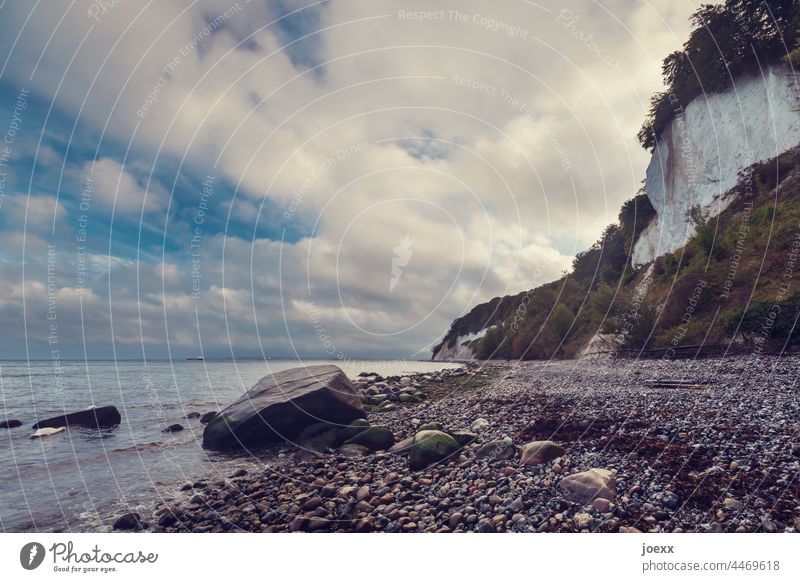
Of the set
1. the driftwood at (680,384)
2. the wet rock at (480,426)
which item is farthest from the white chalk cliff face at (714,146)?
the wet rock at (480,426)

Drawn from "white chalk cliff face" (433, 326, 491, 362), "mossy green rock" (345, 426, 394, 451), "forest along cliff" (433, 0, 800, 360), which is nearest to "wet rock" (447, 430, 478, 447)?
"mossy green rock" (345, 426, 394, 451)

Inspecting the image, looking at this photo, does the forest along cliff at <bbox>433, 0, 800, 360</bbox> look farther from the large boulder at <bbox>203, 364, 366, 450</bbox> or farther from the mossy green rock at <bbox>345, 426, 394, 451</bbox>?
the large boulder at <bbox>203, 364, 366, 450</bbox>

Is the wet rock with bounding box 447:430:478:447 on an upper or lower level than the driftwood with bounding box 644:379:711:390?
lower

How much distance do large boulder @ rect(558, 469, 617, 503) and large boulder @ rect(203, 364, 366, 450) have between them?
8946mm

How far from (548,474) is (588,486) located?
1.02m

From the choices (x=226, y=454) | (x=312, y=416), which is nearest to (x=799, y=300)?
(x=312, y=416)

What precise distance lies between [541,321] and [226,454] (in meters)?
49.5

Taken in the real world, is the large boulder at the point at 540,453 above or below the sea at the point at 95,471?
above

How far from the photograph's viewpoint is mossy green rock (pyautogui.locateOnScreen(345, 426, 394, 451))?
36.2 feet

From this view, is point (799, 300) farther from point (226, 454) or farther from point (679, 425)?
point (226, 454)

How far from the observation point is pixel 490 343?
67.9 meters

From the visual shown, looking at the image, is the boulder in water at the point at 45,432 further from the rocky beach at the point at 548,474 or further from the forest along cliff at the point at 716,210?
the forest along cliff at the point at 716,210
